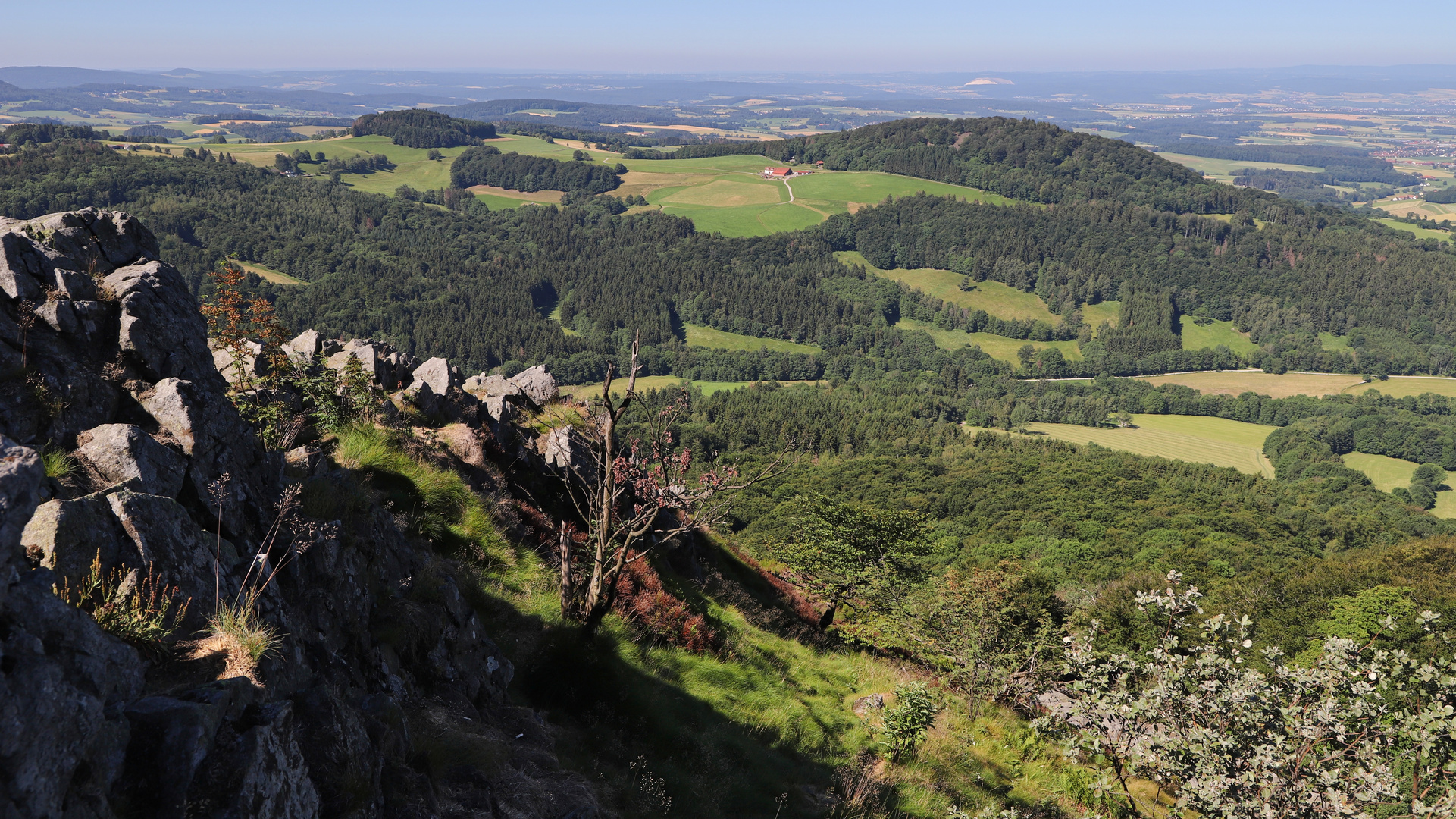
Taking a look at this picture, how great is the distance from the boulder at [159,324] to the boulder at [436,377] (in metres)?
9.62

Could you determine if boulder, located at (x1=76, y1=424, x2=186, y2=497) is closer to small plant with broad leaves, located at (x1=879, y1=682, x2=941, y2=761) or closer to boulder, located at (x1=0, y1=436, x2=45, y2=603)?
boulder, located at (x1=0, y1=436, x2=45, y2=603)

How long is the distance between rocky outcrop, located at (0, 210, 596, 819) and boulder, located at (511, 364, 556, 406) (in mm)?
17849

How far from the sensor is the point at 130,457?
7805 mm

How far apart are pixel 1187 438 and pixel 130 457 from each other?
191787mm

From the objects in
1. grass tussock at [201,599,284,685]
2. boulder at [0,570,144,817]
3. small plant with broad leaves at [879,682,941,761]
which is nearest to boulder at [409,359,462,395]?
grass tussock at [201,599,284,685]

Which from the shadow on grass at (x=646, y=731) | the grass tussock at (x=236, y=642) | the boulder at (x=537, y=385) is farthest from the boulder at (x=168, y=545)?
the boulder at (x=537, y=385)

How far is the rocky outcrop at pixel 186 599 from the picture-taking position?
505 centimetres

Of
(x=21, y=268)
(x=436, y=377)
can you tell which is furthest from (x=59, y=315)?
(x=436, y=377)

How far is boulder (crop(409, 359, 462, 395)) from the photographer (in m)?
21.6

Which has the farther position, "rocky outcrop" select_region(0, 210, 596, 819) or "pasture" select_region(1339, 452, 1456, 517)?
"pasture" select_region(1339, 452, 1456, 517)

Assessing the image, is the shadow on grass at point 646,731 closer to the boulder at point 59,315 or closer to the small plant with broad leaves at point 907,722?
the small plant with broad leaves at point 907,722

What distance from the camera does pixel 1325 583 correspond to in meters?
49.3

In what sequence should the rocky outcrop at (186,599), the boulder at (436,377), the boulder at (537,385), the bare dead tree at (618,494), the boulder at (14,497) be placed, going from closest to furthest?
the boulder at (14,497) → the rocky outcrop at (186,599) → the bare dead tree at (618,494) → the boulder at (436,377) → the boulder at (537,385)

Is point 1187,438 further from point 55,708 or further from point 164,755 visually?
point 55,708
